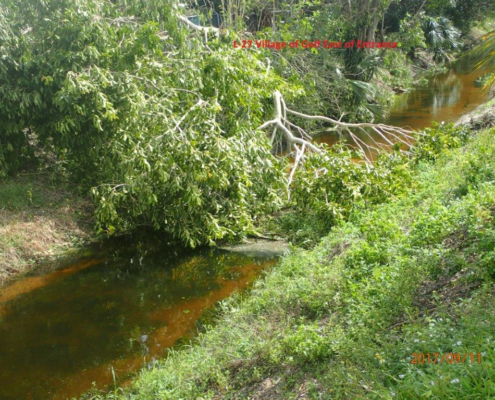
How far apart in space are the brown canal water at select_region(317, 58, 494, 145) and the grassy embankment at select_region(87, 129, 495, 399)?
9317 mm

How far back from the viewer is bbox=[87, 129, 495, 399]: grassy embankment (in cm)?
351

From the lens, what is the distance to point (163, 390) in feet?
15.7

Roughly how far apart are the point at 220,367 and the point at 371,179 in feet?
15.2

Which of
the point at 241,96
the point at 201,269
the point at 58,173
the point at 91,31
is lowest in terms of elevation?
the point at 201,269

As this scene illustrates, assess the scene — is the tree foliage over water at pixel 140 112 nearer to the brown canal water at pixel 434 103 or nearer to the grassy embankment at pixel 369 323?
the grassy embankment at pixel 369 323

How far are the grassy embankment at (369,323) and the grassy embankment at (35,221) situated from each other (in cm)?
360

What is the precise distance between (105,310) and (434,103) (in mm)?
15655

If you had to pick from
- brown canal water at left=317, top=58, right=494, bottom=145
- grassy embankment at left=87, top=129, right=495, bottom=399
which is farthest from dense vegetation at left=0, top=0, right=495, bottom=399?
brown canal water at left=317, top=58, right=494, bottom=145

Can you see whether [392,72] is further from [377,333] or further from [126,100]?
[377,333]

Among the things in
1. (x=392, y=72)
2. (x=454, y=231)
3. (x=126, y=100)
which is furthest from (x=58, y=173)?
(x=392, y=72)

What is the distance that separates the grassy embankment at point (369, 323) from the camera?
3.51m
